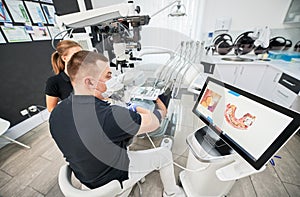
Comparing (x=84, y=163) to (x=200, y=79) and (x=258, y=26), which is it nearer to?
(x=200, y=79)

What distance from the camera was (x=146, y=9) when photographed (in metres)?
2.25

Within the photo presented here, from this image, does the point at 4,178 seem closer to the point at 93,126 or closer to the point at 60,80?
the point at 60,80

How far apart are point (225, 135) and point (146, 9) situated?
2411 mm

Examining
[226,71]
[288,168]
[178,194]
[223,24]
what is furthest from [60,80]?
[223,24]

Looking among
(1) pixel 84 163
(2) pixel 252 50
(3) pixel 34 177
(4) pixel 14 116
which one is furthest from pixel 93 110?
(2) pixel 252 50

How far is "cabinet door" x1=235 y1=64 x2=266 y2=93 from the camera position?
197cm

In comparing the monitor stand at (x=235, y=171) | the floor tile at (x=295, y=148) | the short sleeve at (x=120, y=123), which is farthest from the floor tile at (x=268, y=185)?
the short sleeve at (x=120, y=123)

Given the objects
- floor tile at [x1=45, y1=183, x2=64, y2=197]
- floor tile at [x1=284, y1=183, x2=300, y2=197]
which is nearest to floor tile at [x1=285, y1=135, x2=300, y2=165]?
floor tile at [x1=284, y1=183, x2=300, y2=197]

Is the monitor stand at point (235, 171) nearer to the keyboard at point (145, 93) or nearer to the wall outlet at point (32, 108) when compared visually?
the keyboard at point (145, 93)

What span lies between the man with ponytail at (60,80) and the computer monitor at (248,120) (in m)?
1.18

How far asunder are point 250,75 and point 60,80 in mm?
2590

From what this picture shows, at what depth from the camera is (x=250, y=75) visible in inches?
80.5

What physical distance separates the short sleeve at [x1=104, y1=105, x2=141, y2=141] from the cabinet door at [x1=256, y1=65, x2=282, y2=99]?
2204mm

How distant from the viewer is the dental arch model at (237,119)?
0.58m
